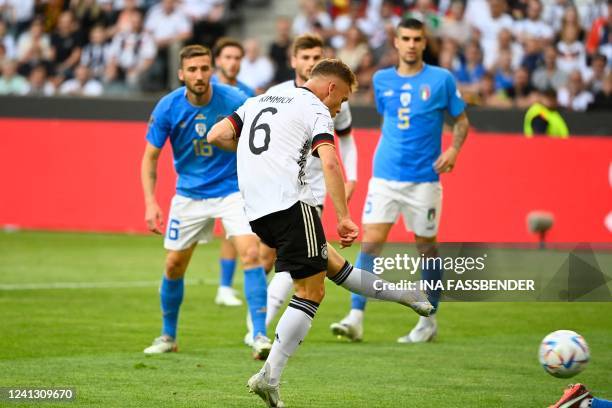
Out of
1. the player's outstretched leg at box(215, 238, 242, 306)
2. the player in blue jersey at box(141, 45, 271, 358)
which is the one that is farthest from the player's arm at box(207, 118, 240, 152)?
the player's outstretched leg at box(215, 238, 242, 306)

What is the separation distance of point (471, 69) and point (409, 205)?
9950mm

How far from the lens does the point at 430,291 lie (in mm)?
9602

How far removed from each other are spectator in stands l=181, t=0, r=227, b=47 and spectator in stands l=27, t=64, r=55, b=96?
2905 millimetres

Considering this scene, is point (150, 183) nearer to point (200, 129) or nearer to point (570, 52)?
point (200, 129)

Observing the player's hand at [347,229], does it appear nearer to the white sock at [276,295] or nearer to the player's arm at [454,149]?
the white sock at [276,295]

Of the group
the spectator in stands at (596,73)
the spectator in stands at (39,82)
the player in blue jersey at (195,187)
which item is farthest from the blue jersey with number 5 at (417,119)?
the spectator in stands at (39,82)

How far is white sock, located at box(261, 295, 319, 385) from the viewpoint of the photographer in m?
7.23

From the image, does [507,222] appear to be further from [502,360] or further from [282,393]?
[282,393]

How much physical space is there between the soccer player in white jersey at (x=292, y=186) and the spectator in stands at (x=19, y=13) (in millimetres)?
17681

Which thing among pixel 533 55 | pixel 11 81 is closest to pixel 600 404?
pixel 533 55

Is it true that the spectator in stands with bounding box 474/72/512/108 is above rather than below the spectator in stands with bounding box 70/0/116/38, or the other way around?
below

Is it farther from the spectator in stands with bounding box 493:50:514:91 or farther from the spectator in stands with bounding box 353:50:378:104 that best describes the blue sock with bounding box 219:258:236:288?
the spectator in stands with bounding box 493:50:514:91

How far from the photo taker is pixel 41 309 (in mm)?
11867

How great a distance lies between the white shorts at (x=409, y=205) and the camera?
10.7 metres
